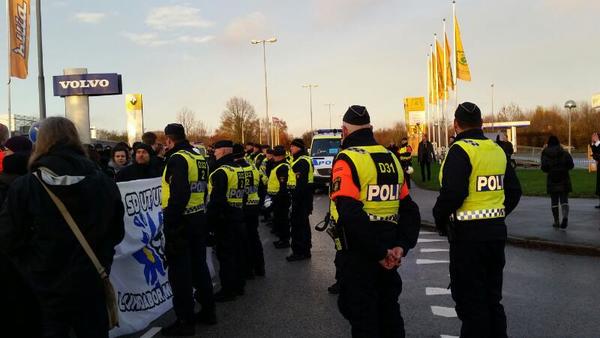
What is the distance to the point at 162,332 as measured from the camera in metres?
5.58

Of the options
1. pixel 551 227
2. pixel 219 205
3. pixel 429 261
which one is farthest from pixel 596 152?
pixel 219 205

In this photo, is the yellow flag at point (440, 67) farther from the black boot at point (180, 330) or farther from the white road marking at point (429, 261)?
the black boot at point (180, 330)

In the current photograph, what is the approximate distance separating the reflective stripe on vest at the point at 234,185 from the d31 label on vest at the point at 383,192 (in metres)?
3.35

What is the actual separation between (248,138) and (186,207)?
6798 centimetres

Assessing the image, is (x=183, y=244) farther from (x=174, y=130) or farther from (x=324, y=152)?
(x=324, y=152)

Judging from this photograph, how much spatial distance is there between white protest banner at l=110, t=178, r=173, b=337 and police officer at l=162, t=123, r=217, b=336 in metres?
0.44

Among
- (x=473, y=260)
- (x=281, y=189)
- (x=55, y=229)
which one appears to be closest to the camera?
(x=55, y=229)

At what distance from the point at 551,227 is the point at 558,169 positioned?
→ 4.10 feet

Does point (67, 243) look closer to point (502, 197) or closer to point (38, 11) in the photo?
point (502, 197)

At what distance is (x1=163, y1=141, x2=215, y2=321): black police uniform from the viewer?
5418 mm

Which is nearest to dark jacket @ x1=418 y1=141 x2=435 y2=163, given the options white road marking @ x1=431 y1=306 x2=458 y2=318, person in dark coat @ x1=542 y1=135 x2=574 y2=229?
person in dark coat @ x1=542 y1=135 x2=574 y2=229

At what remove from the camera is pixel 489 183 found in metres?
4.66

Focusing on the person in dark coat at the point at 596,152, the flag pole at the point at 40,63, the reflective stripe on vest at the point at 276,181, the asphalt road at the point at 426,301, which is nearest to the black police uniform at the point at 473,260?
the asphalt road at the point at 426,301

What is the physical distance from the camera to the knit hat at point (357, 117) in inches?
164
